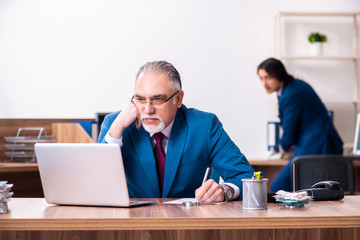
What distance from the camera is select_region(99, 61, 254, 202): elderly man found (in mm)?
2303

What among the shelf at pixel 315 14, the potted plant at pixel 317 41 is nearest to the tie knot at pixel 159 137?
the shelf at pixel 315 14

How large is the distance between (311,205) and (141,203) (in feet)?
1.83

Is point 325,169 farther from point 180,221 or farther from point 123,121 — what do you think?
point 180,221

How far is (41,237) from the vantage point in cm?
182

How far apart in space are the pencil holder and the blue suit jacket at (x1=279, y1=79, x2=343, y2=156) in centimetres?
269

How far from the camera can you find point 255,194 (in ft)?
5.83

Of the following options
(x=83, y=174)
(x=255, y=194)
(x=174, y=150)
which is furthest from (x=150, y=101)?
(x=255, y=194)

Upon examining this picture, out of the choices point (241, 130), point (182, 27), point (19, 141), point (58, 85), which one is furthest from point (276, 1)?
point (19, 141)

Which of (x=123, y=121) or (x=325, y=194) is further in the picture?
(x=123, y=121)

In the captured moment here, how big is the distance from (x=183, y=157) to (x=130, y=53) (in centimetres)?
357

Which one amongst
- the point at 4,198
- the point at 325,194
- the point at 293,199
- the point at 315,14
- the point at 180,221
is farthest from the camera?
the point at 315,14

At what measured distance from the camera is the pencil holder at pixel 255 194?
69.7 inches

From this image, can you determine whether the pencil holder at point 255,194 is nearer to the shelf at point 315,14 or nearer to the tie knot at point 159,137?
the tie knot at point 159,137

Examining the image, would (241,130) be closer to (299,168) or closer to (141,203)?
(299,168)
